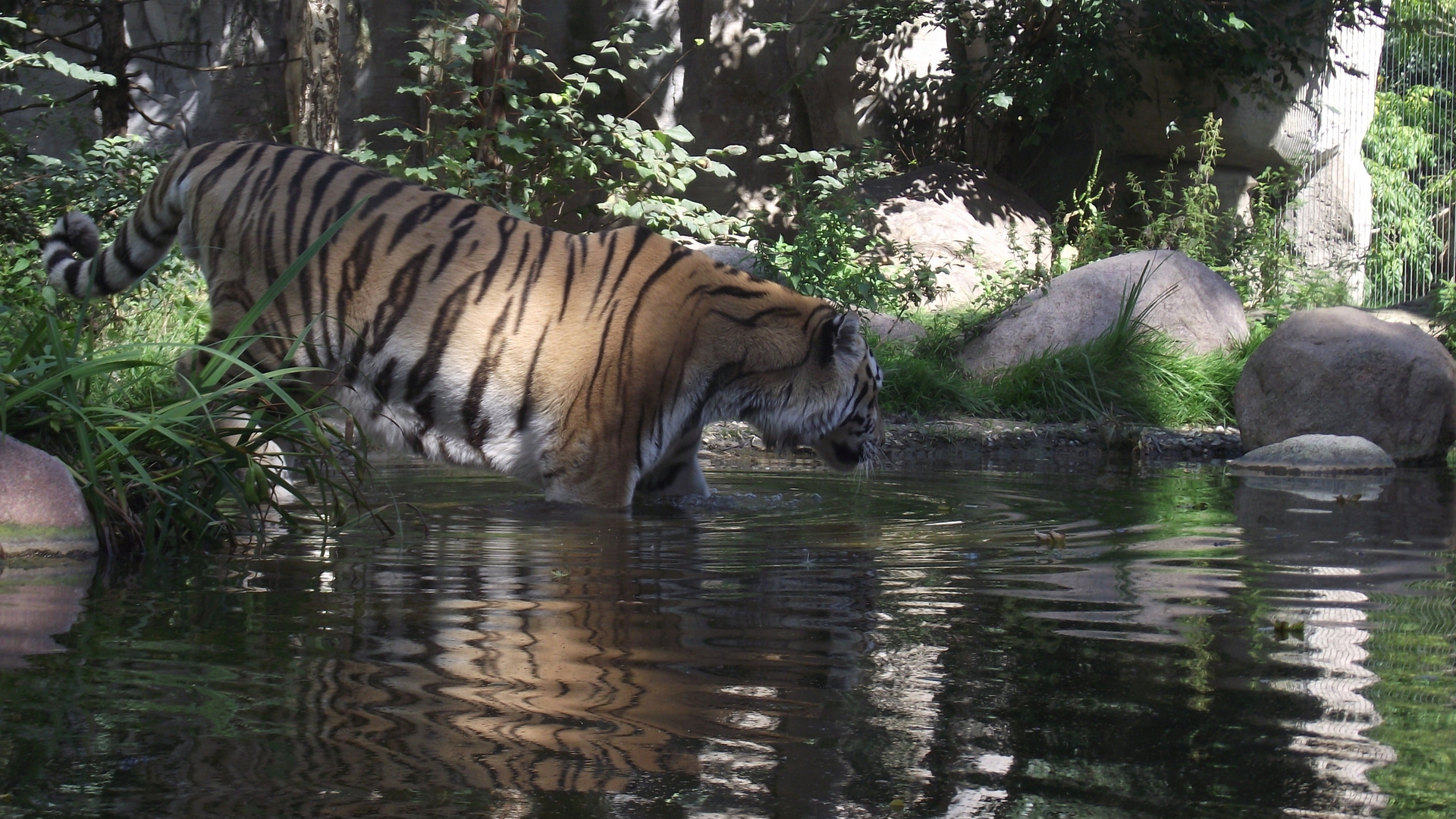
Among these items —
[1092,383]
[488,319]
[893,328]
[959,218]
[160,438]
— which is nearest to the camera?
[160,438]

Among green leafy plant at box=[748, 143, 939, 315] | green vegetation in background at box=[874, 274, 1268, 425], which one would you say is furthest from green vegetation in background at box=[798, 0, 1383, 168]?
green vegetation in background at box=[874, 274, 1268, 425]

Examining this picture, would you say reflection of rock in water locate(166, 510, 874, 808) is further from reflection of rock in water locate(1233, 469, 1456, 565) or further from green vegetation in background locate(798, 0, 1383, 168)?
green vegetation in background locate(798, 0, 1383, 168)

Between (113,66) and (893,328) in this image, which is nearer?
(893,328)

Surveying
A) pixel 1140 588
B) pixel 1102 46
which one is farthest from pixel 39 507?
pixel 1102 46

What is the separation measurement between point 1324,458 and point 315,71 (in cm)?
668

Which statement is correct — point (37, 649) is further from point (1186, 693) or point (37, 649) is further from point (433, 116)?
point (433, 116)

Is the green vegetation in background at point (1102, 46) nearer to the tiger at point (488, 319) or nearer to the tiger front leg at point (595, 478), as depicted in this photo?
the tiger at point (488, 319)

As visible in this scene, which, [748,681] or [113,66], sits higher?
[113,66]

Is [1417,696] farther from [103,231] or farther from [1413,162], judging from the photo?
[1413,162]

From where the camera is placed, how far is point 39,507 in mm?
3441

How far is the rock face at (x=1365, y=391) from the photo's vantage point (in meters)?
8.02

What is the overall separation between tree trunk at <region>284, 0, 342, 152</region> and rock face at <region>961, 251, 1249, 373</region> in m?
4.80

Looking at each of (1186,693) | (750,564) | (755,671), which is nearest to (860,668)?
(755,671)

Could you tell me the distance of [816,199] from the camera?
11281 millimetres
